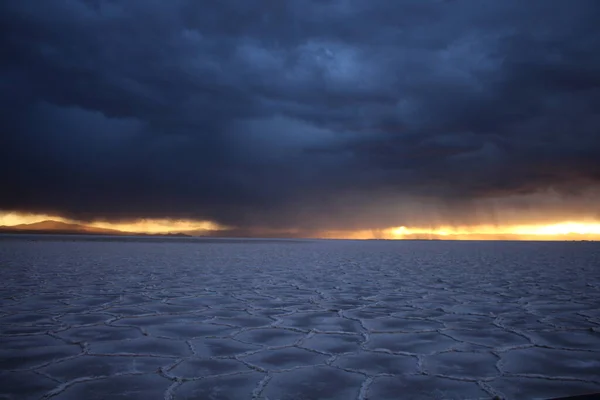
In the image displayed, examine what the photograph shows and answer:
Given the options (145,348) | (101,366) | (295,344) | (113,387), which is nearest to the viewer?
(113,387)

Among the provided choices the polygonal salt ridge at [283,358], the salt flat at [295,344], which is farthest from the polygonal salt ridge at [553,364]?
the polygonal salt ridge at [283,358]

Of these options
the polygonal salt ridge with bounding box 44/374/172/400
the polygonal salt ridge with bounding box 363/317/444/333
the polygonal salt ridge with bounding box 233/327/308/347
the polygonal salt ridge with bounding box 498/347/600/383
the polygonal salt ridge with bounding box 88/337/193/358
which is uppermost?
the polygonal salt ridge with bounding box 498/347/600/383

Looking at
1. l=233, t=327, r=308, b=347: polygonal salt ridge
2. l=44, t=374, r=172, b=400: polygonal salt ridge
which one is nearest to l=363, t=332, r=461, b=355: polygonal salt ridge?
l=233, t=327, r=308, b=347: polygonal salt ridge

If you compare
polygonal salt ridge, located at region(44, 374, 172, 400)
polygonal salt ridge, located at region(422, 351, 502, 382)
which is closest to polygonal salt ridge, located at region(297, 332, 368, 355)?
polygonal salt ridge, located at region(422, 351, 502, 382)

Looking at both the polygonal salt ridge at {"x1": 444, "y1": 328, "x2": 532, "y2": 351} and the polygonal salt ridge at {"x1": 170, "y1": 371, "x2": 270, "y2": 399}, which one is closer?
the polygonal salt ridge at {"x1": 170, "y1": 371, "x2": 270, "y2": 399}

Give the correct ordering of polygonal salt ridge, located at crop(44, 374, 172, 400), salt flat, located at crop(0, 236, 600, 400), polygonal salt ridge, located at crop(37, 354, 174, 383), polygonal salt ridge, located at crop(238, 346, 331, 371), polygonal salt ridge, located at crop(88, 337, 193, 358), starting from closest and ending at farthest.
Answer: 1. polygonal salt ridge, located at crop(44, 374, 172, 400)
2. salt flat, located at crop(0, 236, 600, 400)
3. polygonal salt ridge, located at crop(37, 354, 174, 383)
4. polygonal salt ridge, located at crop(238, 346, 331, 371)
5. polygonal salt ridge, located at crop(88, 337, 193, 358)

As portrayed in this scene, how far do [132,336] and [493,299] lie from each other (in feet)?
14.3

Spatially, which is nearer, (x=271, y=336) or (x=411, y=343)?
(x=411, y=343)

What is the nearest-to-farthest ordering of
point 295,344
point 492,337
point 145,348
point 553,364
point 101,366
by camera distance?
point 101,366
point 553,364
point 145,348
point 295,344
point 492,337

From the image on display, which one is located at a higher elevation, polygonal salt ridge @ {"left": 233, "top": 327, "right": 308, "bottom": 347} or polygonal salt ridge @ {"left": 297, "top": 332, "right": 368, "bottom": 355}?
polygonal salt ridge @ {"left": 297, "top": 332, "right": 368, "bottom": 355}

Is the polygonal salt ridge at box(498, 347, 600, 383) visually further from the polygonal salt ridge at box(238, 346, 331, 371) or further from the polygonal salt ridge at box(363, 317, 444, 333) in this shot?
the polygonal salt ridge at box(238, 346, 331, 371)

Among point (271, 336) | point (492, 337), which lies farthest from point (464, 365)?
point (271, 336)

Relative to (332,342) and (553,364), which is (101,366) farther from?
(553,364)

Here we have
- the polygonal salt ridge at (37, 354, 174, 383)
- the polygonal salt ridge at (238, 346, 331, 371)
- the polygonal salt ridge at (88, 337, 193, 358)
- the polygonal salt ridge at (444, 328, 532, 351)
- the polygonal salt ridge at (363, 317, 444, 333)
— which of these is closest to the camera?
the polygonal salt ridge at (37, 354, 174, 383)
